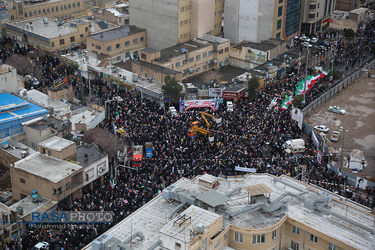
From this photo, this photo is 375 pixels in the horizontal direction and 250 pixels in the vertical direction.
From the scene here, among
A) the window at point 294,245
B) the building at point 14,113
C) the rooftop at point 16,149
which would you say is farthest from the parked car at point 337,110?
the rooftop at point 16,149

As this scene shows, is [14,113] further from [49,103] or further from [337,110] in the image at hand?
[337,110]

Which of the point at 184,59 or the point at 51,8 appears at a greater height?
the point at 51,8

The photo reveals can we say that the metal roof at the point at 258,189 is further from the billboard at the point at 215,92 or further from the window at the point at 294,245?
the billboard at the point at 215,92

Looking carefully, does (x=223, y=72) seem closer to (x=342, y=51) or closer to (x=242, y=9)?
(x=242, y=9)

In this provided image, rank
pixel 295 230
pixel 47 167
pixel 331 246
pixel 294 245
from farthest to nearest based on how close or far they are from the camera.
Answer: pixel 47 167 → pixel 294 245 → pixel 295 230 → pixel 331 246

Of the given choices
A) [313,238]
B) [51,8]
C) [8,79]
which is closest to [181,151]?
[313,238]

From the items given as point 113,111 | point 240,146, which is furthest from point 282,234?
point 113,111
